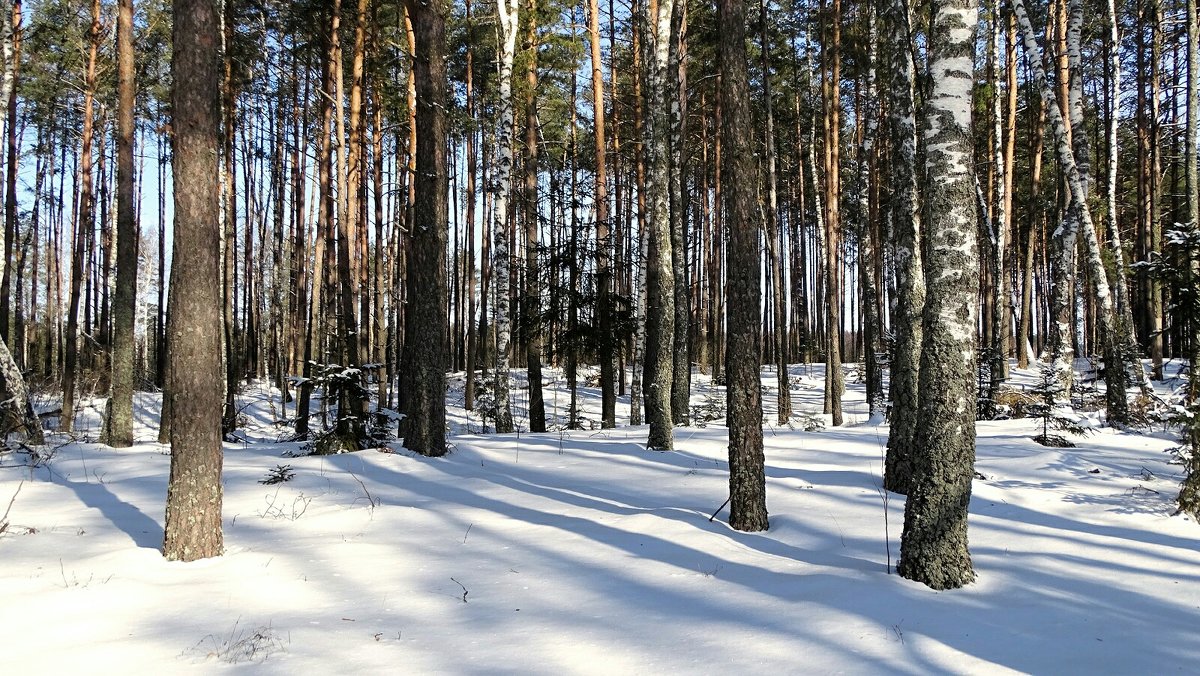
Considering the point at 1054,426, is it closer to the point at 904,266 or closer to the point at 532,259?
the point at 904,266

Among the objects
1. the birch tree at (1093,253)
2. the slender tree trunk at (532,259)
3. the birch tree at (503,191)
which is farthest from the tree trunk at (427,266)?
the birch tree at (1093,253)

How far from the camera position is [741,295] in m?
6.04

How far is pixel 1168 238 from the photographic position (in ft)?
22.5

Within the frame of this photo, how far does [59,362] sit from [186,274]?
3665 centimetres

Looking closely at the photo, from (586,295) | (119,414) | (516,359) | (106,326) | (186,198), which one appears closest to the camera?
(186,198)

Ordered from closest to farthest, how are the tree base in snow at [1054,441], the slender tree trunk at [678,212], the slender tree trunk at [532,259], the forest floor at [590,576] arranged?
the forest floor at [590,576], the tree base in snow at [1054,441], the slender tree trunk at [678,212], the slender tree trunk at [532,259]

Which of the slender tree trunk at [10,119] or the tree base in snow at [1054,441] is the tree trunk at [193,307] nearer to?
the slender tree trunk at [10,119]

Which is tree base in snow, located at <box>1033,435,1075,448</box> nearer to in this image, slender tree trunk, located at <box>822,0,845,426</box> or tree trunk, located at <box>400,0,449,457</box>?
slender tree trunk, located at <box>822,0,845,426</box>

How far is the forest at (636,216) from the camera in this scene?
5270 mm

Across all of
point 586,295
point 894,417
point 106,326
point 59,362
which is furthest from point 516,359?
point 894,417

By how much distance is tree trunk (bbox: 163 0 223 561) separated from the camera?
5.23 m

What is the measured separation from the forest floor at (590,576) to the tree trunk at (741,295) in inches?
16.3

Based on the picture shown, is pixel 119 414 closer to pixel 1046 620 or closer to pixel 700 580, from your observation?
pixel 700 580

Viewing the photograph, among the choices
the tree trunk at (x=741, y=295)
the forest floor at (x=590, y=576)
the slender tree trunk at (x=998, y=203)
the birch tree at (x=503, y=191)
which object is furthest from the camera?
the slender tree trunk at (x=998, y=203)
